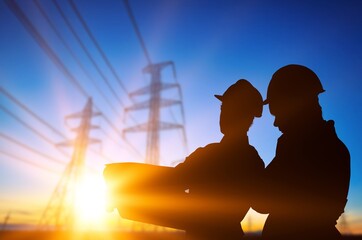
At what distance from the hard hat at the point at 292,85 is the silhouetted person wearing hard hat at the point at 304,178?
39 mm

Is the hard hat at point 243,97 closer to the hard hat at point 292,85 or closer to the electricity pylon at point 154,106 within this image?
the hard hat at point 292,85

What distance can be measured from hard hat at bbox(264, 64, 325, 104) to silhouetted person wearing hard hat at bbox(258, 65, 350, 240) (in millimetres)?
39

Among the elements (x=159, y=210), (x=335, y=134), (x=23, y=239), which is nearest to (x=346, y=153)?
(x=335, y=134)

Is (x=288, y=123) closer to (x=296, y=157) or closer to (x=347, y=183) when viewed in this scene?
(x=296, y=157)

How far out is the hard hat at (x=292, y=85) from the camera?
1362mm

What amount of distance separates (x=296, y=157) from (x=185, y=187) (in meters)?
0.56

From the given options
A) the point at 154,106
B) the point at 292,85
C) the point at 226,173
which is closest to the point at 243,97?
the point at 292,85

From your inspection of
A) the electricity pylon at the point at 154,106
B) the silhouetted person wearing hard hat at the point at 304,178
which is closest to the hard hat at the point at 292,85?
the silhouetted person wearing hard hat at the point at 304,178

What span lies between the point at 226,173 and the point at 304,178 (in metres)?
0.36

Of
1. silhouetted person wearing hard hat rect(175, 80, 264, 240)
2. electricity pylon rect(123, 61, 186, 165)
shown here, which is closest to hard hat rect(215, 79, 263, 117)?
silhouetted person wearing hard hat rect(175, 80, 264, 240)

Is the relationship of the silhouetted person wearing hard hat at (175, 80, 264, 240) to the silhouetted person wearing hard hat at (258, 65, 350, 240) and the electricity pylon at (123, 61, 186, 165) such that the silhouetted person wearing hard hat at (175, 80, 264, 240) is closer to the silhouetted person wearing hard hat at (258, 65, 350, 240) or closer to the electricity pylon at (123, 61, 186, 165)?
the silhouetted person wearing hard hat at (258, 65, 350, 240)

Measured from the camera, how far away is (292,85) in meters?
1.38

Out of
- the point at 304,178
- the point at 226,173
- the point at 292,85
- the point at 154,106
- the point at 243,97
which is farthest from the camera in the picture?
the point at 154,106

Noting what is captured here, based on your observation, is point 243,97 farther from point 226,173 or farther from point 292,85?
point 226,173
